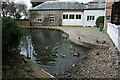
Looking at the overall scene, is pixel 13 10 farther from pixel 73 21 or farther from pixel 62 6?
pixel 73 21

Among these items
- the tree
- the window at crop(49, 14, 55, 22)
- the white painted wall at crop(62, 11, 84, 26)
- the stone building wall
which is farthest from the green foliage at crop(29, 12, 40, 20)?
the tree

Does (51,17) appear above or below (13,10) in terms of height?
below

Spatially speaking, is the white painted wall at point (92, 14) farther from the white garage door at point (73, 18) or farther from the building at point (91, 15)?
the white garage door at point (73, 18)

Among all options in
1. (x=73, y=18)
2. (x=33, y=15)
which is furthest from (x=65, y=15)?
(x=33, y=15)

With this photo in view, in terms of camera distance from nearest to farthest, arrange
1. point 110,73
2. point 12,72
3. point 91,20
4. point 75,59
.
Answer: point 12,72 → point 110,73 → point 75,59 → point 91,20

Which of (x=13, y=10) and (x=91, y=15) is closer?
(x=91, y=15)

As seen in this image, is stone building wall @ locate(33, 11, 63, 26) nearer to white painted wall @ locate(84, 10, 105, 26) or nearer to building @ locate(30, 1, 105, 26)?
building @ locate(30, 1, 105, 26)

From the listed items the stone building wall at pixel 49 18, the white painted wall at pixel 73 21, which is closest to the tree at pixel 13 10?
the stone building wall at pixel 49 18

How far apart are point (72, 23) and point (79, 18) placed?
1.38 metres

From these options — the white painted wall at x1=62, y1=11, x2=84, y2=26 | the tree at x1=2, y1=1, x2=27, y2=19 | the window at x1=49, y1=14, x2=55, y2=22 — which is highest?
the tree at x1=2, y1=1, x2=27, y2=19

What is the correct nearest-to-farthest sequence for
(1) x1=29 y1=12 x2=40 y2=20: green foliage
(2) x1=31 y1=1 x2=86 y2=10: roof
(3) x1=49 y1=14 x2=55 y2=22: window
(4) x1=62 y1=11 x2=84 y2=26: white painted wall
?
(1) x1=29 y1=12 x2=40 y2=20: green foliage, (4) x1=62 y1=11 x2=84 y2=26: white painted wall, (2) x1=31 y1=1 x2=86 y2=10: roof, (3) x1=49 y1=14 x2=55 y2=22: window

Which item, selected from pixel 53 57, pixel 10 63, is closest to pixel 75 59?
pixel 53 57

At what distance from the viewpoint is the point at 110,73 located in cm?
455

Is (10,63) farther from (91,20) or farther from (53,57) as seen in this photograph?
(91,20)
